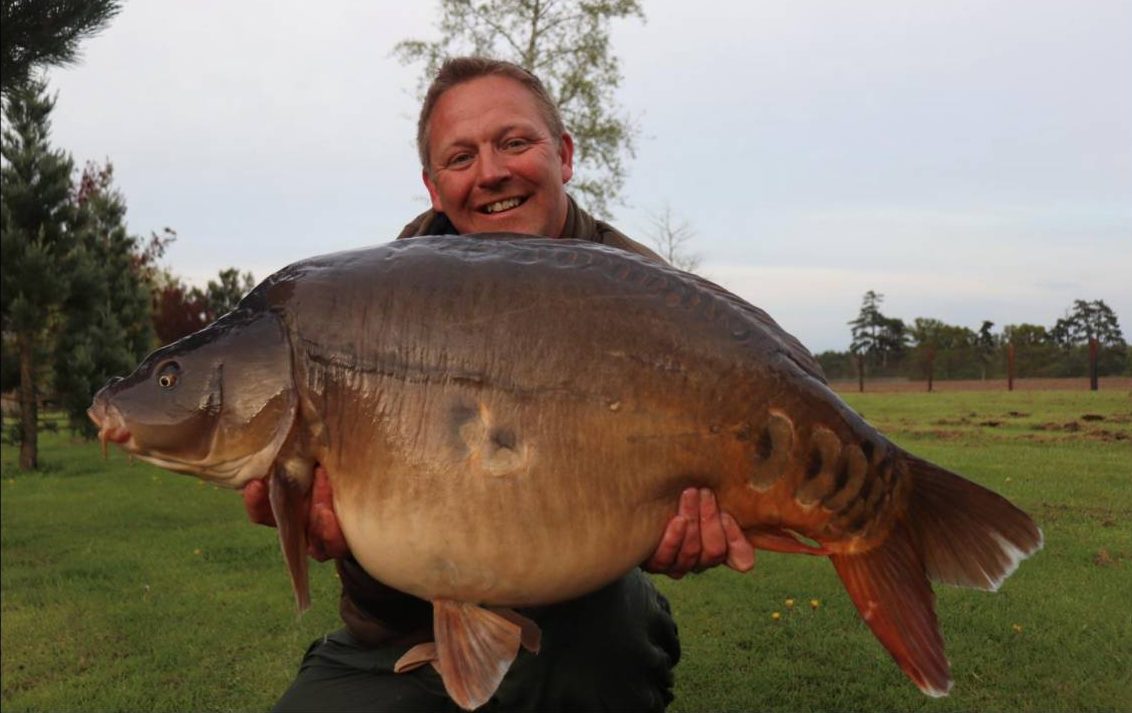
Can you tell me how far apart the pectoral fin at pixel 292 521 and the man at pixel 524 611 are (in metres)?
0.66

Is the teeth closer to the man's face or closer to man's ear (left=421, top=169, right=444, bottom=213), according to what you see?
the man's face

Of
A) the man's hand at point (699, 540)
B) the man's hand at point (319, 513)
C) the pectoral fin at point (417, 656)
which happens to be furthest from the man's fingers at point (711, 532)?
the man's hand at point (319, 513)

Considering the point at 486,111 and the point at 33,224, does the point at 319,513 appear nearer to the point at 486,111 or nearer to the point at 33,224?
the point at 486,111

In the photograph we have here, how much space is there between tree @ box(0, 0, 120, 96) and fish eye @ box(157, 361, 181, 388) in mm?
5091

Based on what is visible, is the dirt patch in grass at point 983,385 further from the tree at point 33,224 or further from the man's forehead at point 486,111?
the tree at point 33,224

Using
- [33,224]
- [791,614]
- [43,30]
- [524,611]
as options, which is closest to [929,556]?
[524,611]

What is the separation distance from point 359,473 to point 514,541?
0.35 m

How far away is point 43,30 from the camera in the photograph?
600 centimetres

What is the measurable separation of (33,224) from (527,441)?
37.8ft

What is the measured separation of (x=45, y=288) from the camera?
1102cm

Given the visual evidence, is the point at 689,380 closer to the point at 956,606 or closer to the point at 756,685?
the point at 756,685

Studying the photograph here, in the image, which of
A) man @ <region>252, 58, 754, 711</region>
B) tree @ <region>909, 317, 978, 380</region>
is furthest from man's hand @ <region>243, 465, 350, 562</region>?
tree @ <region>909, 317, 978, 380</region>

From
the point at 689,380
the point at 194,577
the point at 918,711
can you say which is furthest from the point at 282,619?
the point at 689,380

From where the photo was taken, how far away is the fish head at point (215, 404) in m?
1.88
